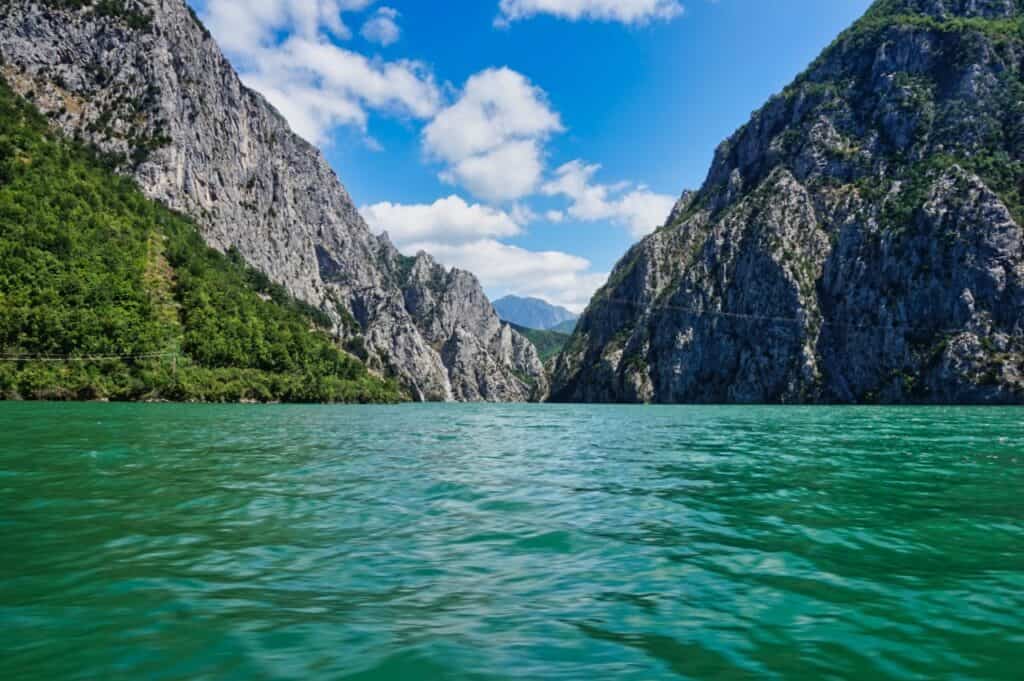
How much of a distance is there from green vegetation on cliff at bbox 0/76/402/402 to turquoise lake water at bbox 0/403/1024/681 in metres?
87.7

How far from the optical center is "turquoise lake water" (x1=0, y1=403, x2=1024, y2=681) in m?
6.38

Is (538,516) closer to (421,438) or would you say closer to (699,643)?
(699,643)

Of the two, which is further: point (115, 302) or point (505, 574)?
point (115, 302)

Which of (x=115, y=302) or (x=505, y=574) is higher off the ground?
(x=115, y=302)

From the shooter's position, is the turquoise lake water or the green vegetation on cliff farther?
the green vegetation on cliff

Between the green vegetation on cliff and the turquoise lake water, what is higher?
the green vegetation on cliff

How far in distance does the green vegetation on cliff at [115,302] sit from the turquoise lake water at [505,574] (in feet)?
288

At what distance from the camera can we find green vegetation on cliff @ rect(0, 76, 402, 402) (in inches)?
3639

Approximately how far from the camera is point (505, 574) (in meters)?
9.77

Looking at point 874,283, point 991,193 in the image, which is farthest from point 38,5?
point 991,193

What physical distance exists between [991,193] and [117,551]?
220108 millimetres

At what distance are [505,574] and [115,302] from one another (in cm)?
12382

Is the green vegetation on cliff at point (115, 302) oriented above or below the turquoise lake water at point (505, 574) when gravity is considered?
above

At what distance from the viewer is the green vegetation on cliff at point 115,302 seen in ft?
303
